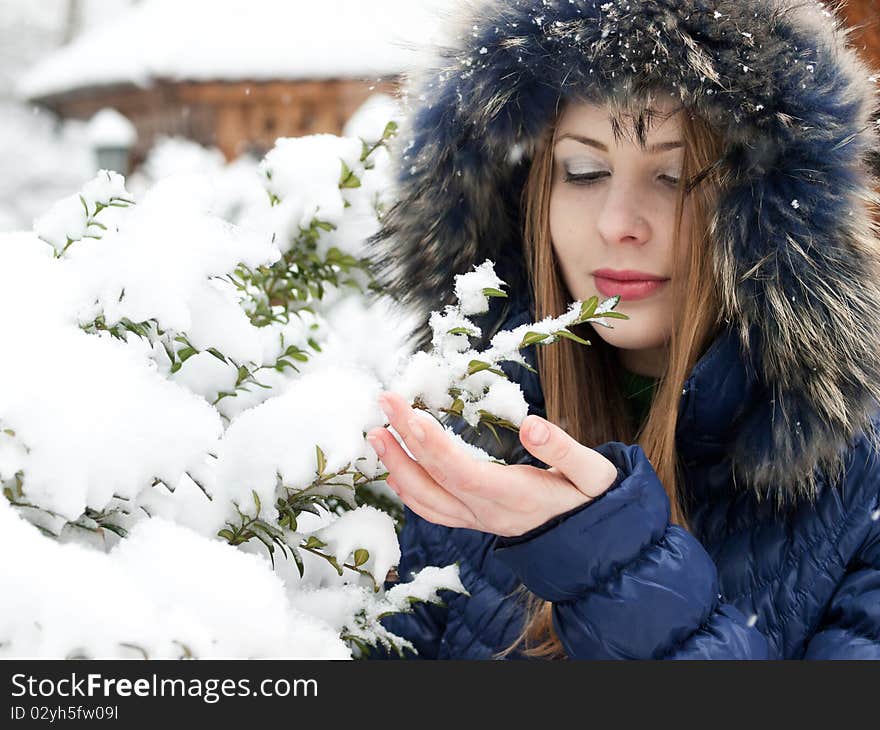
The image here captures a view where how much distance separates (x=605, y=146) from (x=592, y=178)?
73 millimetres

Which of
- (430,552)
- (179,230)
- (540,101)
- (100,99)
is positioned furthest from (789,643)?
(100,99)

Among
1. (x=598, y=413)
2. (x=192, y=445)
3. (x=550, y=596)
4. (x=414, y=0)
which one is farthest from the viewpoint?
(x=414, y=0)

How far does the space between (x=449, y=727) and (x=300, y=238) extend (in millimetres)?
1062

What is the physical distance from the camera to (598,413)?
1.87m

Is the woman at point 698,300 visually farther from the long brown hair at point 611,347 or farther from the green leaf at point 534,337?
the green leaf at point 534,337

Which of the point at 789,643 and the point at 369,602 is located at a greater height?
the point at 369,602

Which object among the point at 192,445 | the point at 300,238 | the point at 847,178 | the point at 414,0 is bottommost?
the point at 192,445

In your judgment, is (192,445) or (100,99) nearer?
(192,445)

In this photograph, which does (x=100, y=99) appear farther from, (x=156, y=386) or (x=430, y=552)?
(x=156, y=386)

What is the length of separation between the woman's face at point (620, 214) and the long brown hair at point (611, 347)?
0.08 ft

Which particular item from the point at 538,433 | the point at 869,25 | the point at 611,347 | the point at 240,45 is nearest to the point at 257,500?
the point at 538,433

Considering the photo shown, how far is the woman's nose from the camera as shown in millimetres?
1599

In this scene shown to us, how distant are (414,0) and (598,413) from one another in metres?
1.00

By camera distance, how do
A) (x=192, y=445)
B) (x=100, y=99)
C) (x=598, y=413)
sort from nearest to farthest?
(x=192, y=445) < (x=598, y=413) < (x=100, y=99)
